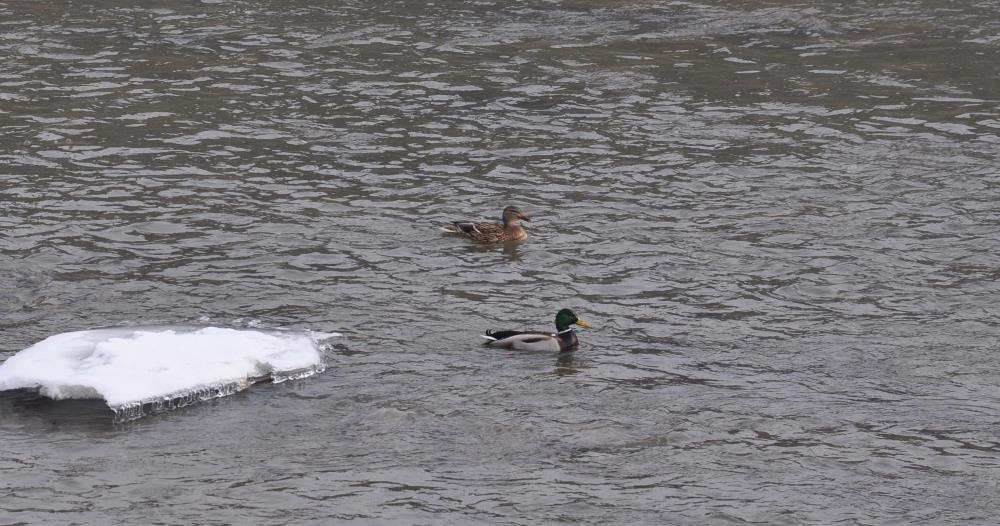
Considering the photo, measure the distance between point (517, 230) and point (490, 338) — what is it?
3285 millimetres

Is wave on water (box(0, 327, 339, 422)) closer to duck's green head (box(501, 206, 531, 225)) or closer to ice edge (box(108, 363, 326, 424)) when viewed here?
ice edge (box(108, 363, 326, 424))

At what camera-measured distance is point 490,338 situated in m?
12.8

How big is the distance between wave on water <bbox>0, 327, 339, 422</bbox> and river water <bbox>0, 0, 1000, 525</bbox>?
0.60 feet

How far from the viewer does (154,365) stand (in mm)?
11477

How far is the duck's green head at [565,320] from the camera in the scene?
12883 millimetres

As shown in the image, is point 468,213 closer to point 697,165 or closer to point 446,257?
point 446,257

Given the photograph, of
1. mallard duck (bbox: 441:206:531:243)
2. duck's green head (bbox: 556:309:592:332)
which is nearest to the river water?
mallard duck (bbox: 441:206:531:243)

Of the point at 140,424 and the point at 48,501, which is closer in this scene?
the point at 48,501

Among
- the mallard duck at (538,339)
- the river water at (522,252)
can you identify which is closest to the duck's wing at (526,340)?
the mallard duck at (538,339)

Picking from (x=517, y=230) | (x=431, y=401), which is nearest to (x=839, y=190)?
(x=517, y=230)

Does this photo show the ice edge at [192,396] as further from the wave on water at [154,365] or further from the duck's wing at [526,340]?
the duck's wing at [526,340]

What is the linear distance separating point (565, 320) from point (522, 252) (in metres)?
2.78

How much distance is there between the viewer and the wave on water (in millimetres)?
11023

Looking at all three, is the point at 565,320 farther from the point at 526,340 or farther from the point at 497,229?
the point at 497,229
